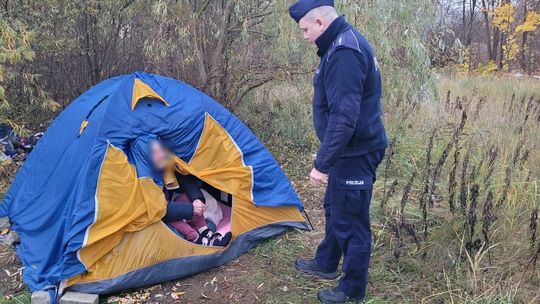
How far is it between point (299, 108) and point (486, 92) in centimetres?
403

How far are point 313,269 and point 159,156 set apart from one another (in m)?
1.35

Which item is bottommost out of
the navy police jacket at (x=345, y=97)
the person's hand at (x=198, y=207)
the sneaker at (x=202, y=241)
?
the sneaker at (x=202, y=241)

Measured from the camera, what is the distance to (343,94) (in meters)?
2.48

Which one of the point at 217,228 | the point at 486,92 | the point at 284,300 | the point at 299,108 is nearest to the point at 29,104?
the point at 299,108

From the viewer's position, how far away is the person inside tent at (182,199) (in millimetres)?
3373

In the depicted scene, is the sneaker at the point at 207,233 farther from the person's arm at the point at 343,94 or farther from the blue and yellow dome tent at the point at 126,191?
the person's arm at the point at 343,94

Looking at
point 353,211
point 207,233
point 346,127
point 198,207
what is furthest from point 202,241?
point 346,127

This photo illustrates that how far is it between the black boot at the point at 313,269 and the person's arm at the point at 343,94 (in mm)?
1156

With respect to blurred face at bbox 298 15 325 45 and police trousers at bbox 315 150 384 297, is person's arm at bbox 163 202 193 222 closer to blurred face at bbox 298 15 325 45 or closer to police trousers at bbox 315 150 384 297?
police trousers at bbox 315 150 384 297

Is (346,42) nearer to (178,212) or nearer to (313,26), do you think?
(313,26)

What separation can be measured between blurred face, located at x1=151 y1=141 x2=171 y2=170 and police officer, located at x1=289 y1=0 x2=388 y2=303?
122cm

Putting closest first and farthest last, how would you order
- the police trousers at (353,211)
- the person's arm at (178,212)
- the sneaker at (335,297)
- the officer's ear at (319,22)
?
the officer's ear at (319,22) → the police trousers at (353,211) → the sneaker at (335,297) → the person's arm at (178,212)

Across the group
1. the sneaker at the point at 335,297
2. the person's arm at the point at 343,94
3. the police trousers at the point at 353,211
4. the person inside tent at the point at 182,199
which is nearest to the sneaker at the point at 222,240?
the person inside tent at the point at 182,199

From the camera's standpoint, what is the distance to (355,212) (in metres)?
2.78
